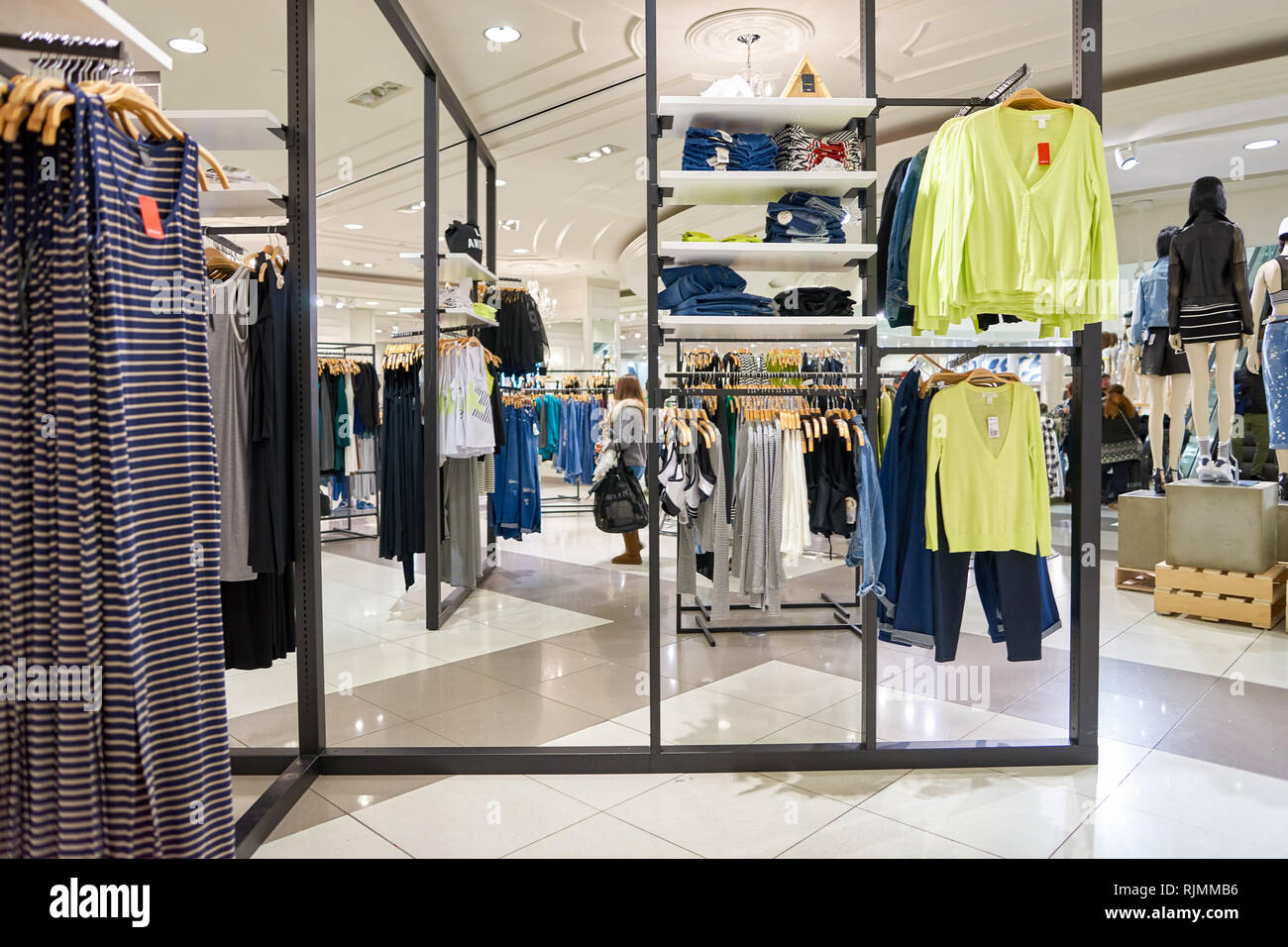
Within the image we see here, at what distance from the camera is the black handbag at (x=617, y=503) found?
550cm

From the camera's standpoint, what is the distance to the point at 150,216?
158 centimetres

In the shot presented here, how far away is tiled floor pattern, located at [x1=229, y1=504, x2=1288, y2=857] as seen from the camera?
8.04 feet

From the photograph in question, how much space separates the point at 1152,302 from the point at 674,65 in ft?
13.4

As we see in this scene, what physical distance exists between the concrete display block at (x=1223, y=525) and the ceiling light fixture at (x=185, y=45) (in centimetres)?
670

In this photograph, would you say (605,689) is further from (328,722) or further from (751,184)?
(751,184)

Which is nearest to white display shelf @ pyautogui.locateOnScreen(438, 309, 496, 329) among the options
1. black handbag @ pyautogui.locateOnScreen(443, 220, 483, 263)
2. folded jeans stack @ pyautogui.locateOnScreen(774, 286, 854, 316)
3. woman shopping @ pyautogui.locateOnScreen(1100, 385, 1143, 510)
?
black handbag @ pyautogui.locateOnScreen(443, 220, 483, 263)

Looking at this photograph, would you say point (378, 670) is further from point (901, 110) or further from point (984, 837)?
point (901, 110)

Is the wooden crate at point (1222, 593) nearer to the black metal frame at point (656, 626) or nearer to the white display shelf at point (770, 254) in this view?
the black metal frame at point (656, 626)

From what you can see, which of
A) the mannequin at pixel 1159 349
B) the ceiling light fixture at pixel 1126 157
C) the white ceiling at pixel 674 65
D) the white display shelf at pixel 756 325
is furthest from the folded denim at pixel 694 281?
the ceiling light fixture at pixel 1126 157

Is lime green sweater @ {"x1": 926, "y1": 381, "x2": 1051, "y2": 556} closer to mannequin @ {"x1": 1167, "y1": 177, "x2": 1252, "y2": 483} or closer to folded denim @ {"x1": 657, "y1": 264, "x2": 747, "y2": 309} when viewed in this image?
folded denim @ {"x1": 657, "y1": 264, "x2": 747, "y2": 309}

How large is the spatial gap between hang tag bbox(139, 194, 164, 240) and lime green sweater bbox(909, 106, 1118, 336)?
2.24 meters

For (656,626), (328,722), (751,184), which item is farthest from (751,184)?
(328,722)

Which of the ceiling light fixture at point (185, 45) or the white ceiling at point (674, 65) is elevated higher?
the white ceiling at point (674, 65)

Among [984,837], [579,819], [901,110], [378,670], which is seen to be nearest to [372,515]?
[378,670]
